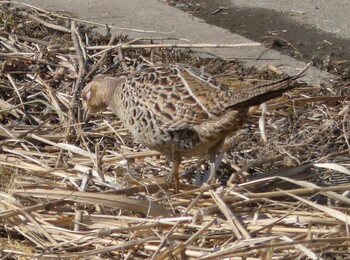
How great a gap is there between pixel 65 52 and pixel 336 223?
2.84 metres

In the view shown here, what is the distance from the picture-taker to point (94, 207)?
4664 millimetres

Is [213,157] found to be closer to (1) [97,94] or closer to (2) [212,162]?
(2) [212,162]

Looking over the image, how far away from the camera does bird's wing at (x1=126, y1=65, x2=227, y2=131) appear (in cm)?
474

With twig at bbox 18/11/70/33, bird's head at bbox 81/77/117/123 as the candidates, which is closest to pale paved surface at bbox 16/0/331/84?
twig at bbox 18/11/70/33

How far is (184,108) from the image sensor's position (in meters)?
4.78

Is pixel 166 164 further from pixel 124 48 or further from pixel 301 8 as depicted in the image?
pixel 301 8

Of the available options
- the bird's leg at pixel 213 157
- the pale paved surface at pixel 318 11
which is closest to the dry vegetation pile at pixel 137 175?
the bird's leg at pixel 213 157

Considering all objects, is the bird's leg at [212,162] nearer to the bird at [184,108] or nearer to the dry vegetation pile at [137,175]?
the bird at [184,108]

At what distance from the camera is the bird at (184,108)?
4.65 meters

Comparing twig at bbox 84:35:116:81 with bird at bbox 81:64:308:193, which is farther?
twig at bbox 84:35:116:81

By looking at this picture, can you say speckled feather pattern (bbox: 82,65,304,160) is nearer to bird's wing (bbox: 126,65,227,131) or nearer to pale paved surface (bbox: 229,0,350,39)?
bird's wing (bbox: 126,65,227,131)

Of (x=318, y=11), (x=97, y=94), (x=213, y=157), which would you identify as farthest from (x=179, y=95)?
(x=318, y=11)

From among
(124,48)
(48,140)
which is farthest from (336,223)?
(124,48)

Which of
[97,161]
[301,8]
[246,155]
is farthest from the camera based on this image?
[301,8]
